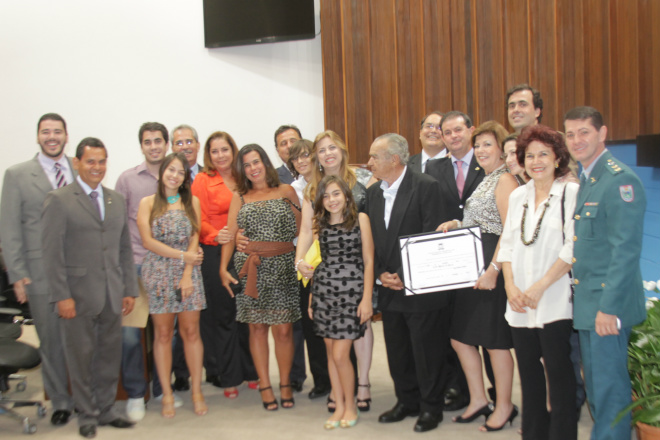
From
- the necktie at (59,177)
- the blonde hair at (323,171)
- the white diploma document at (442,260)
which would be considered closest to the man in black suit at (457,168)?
the white diploma document at (442,260)

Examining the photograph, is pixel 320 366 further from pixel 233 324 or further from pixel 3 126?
pixel 3 126

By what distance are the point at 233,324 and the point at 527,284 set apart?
2.21 m

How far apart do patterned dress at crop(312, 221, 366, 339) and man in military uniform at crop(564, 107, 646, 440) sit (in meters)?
1.24

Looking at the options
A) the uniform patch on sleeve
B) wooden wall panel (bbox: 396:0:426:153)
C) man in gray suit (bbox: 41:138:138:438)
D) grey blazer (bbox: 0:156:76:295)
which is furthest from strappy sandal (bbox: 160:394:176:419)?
wooden wall panel (bbox: 396:0:426:153)

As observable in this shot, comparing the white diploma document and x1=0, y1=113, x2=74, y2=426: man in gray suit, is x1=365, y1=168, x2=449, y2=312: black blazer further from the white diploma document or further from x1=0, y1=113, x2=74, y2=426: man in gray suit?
x1=0, y1=113, x2=74, y2=426: man in gray suit

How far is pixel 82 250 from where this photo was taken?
354 cm

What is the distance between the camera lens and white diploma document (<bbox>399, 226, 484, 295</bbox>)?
318 centimetres

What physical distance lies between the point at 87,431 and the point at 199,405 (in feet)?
2.20

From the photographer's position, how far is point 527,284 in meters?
2.81

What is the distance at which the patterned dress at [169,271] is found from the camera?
3803 millimetres

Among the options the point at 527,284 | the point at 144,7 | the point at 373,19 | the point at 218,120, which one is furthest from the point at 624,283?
the point at 144,7

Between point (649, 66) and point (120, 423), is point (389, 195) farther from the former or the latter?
point (649, 66)

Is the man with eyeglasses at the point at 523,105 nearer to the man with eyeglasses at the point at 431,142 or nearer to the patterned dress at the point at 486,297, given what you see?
the patterned dress at the point at 486,297

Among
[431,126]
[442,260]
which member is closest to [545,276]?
[442,260]
